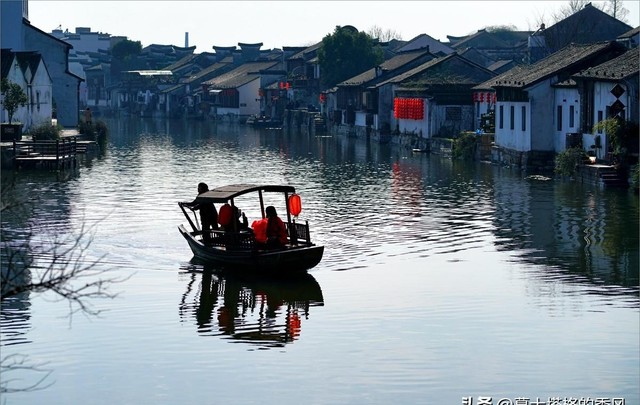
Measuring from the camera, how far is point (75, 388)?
719 inches

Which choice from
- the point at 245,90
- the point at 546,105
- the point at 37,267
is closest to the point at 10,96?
the point at 546,105

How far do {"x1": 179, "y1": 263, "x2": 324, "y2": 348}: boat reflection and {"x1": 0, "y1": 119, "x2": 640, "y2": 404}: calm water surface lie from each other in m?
0.06

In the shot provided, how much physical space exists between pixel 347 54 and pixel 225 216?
82340mm

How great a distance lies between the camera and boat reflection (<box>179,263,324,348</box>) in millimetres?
22234

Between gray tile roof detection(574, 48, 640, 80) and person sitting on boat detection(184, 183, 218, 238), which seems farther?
gray tile roof detection(574, 48, 640, 80)

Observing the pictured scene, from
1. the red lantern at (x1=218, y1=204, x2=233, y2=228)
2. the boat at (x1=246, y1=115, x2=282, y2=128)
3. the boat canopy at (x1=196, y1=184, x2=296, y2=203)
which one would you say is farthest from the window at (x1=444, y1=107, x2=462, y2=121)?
the red lantern at (x1=218, y1=204, x2=233, y2=228)

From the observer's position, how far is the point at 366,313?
77.2 feet

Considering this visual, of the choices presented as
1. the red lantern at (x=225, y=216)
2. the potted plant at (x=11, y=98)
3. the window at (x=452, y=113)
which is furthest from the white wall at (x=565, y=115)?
the red lantern at (x=225, y=216)

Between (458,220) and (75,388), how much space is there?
2149cm

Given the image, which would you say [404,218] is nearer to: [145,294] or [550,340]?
[145,294]

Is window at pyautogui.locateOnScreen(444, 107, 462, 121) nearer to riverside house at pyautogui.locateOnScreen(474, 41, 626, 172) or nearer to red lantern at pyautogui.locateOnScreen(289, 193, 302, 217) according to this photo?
riverside house at pyautogui.locateOnScreen(474, 41, 626, 172)

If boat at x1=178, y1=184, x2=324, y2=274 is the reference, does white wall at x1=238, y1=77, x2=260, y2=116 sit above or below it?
above

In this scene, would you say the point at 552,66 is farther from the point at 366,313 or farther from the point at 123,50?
the point at 123,50

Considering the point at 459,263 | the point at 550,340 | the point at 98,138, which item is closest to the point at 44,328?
the point at 550,340
